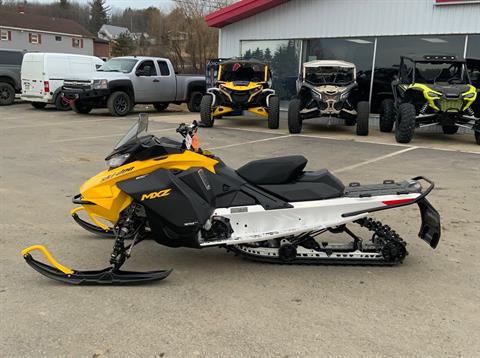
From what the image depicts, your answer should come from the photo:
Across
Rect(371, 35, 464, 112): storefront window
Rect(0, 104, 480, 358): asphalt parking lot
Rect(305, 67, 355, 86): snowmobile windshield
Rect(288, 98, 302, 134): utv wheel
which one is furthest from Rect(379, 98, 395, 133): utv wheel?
Rect(0, 104, 480, 358): asphalt parking lot

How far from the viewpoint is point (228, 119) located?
53.8ft

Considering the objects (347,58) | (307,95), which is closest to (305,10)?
(347,58)

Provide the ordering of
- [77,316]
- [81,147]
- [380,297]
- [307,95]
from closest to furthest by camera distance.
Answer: [77,316], [380,297], [81,147], [307,95]

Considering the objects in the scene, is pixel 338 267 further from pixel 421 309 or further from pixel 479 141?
pixel 479 141

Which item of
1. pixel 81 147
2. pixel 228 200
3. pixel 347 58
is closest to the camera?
pixel 228 200

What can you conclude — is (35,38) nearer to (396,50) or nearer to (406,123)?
(396,50)

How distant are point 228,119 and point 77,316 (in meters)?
13.5

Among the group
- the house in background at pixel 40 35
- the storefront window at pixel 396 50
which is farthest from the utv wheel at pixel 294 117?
the house in background at pixel 40 35

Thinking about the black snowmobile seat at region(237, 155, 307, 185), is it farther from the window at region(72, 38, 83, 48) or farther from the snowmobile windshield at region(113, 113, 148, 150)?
the window at region(72, 38, 83, 48)

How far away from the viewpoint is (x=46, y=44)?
57656 millimetres

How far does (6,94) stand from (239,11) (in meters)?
9.67

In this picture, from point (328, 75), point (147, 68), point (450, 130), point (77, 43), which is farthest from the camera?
point (77, 43)

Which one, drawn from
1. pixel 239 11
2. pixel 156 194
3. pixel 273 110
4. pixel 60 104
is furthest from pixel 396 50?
pixel 156 194

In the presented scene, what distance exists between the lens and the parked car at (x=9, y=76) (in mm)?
Result: 19000
